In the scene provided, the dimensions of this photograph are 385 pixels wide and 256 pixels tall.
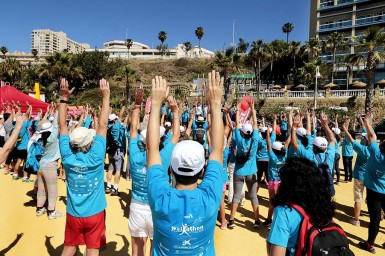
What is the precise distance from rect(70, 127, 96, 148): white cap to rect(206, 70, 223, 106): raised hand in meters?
1.86

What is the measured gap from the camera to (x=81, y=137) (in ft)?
10.8

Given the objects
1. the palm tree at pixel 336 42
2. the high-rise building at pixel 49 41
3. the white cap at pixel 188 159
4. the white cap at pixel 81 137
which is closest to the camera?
the white cap at pixel 188 159

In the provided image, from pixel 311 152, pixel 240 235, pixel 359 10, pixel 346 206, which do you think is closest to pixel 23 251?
pixel 240 235

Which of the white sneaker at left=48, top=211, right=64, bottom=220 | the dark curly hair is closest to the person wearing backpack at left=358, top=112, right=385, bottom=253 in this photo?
the dark curly hair

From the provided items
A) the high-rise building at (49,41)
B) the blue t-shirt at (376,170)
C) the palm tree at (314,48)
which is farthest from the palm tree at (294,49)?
the high-rise building at (49,41)

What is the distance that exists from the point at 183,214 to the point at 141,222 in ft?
6.18

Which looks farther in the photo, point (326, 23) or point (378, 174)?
point (326, 23)

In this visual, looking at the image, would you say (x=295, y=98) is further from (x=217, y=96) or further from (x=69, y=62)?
(x=217, y=96)

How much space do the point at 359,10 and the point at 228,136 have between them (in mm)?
48256

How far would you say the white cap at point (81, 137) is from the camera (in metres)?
3.27

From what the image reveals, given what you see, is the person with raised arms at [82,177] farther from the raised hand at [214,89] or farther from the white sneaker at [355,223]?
the white sneaker at [355,223]

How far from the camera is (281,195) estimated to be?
2215 millimetres

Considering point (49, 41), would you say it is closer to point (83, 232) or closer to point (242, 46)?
point (242, 46)

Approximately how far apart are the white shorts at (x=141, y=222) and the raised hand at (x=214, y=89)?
1955 mm
